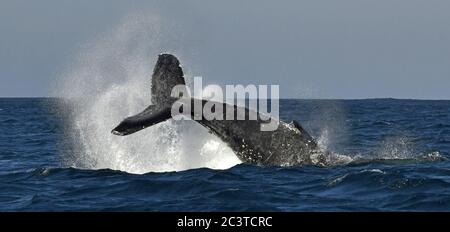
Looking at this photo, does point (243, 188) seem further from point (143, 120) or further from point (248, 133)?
point (143, 120)

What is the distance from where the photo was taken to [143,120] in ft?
53.7

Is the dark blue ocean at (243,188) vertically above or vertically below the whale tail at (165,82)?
below

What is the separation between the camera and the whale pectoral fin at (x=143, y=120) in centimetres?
1595

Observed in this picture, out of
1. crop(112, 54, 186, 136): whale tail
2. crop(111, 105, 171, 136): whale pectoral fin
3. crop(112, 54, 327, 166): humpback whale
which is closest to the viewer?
crop(111, 105, 171, 136): whale pectoral fin

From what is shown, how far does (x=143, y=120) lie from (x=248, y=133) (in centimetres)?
225

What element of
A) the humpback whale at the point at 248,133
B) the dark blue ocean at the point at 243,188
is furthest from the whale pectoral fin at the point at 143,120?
the dark blue ocean at the point at 243,188

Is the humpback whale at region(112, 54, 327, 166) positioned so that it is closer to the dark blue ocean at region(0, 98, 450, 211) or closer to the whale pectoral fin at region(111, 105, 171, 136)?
the whale pectoral fin at region(111, 105, 171, 136)

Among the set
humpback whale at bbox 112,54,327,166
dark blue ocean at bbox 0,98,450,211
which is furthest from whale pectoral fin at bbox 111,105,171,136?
dark blue ocean at bbox 0,98,450,211

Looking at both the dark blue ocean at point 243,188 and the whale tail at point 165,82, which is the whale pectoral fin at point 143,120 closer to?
the whale tail at point 165,82

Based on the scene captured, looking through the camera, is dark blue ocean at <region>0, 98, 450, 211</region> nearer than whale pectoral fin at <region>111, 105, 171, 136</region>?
Yes

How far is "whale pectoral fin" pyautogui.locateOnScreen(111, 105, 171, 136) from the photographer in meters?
16.0

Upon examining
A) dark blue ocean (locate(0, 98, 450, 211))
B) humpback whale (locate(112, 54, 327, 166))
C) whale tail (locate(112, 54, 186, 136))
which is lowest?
dark blue ocean (locate(0, 98, 450, 211))

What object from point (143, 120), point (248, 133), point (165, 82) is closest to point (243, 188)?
point (248, 133)
